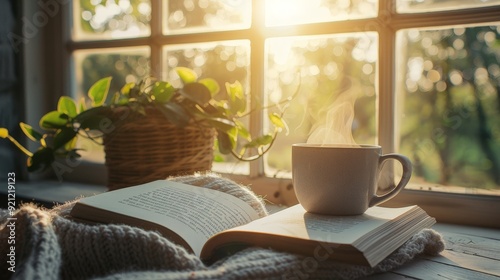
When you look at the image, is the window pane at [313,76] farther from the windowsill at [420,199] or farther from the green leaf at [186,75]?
the green leaf at [186,75]

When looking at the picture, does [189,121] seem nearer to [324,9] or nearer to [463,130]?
[324,9]

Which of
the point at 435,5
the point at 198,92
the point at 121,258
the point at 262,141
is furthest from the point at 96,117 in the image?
the point at 435,5

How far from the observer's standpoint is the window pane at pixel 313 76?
3.22 ft

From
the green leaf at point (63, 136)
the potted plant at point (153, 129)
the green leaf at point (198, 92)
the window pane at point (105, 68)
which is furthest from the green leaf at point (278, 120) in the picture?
the window pane at point (105, 68)

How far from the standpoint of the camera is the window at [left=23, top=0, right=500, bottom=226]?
2.90 ft

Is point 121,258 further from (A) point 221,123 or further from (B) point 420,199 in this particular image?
(B) point 420,199

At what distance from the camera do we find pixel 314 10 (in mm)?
1019

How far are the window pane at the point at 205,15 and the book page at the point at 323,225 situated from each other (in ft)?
2.01

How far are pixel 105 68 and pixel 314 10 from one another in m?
0.67

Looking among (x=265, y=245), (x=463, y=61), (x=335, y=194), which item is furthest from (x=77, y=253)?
(x=463, y=61)

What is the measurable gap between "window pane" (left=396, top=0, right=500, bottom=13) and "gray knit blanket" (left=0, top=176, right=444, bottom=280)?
19.9 inches

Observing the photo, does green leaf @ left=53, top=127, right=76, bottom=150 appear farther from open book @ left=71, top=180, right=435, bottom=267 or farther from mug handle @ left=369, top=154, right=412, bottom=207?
mug handle @ left=369, top=154, right=412, bottom=207

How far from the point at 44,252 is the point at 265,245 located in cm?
21

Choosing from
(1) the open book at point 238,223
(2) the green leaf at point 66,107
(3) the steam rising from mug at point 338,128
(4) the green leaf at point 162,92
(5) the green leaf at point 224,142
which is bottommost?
(1) the open book at point 238,223
